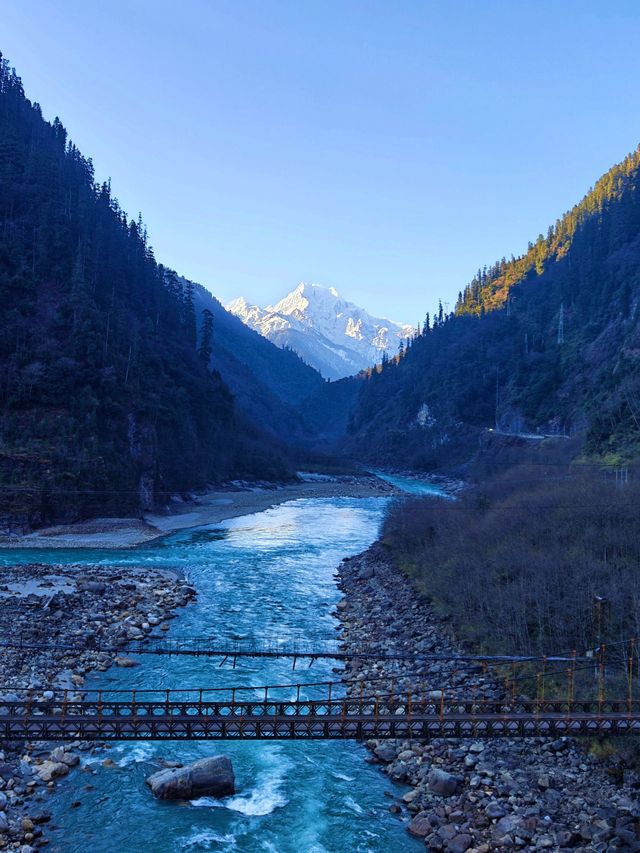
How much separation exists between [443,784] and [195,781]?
7.65m

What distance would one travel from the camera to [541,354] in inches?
4589

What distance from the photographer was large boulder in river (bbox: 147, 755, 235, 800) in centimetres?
1911

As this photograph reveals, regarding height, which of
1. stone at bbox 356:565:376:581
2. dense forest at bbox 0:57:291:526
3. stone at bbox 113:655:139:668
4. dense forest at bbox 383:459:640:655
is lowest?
stone at bbox 113:655:139:668

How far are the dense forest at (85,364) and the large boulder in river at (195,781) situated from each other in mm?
45036

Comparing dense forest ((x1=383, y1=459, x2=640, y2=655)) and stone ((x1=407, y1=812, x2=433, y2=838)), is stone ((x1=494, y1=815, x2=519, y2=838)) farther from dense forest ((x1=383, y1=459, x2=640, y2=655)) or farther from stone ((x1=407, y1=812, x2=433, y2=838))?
dense forest ((x1=383, y1=459, x2=640, y2=655))

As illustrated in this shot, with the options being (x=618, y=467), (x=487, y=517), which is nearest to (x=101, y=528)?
(x=487, y=517)

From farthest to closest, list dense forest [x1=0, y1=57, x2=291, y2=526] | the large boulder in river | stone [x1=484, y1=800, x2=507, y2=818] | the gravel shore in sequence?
1. dense forest [x1=0, y1=57, x2=291, y2=526]
2. the gravel shore
3. the large boulder in river
4. stone [x1=484, y1=800, x2=507, y2=818]

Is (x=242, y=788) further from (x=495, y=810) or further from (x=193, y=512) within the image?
(x=193, y=512)

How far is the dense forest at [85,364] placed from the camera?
212 feet

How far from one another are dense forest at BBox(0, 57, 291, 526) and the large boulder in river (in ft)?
148

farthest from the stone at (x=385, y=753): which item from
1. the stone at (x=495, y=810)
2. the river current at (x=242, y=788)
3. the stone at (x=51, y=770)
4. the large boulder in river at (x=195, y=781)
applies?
the stone at (x=51, y=770)

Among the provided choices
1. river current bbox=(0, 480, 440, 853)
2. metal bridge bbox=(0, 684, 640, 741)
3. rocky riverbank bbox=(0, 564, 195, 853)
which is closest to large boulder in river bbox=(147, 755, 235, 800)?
river current bbox=(0, 480, 440, 853)

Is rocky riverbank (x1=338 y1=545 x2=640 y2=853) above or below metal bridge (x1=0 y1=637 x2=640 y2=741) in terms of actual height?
below

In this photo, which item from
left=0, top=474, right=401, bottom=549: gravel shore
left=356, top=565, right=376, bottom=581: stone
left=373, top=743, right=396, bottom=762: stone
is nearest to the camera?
left=373, top=743, right=396, bottom=762: stone
